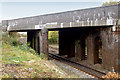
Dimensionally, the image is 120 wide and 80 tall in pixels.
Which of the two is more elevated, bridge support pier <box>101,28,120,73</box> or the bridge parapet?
the bridge parapet

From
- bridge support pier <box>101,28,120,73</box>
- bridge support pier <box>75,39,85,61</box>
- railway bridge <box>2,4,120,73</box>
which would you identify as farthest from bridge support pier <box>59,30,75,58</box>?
bridge support pier <box>101,28,120,73</box>

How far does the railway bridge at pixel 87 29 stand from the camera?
7812mm

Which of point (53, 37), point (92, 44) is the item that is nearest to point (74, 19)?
point (92, 44)

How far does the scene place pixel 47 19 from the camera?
36.3 ft

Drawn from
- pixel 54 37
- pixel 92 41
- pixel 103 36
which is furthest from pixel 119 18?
pixel 54 37

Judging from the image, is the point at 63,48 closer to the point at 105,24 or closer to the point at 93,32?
the point at 93,32

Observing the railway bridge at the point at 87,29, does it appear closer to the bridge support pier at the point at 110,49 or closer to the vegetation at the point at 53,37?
the bridge support pier at the point at 110,49

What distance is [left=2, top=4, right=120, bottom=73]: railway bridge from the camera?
7.81m

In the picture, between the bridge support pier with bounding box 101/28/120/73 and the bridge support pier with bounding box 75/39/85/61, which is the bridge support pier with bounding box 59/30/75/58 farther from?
the bridge support pier with bounding box 101/28/120/73

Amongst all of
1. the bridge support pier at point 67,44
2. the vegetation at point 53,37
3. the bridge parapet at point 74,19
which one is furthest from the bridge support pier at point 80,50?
the vegetation at point 53,37

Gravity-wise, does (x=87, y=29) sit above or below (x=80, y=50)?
above

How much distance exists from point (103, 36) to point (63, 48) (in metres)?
6.58

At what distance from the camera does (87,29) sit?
1045cm

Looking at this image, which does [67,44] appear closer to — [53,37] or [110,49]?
[110,49]
